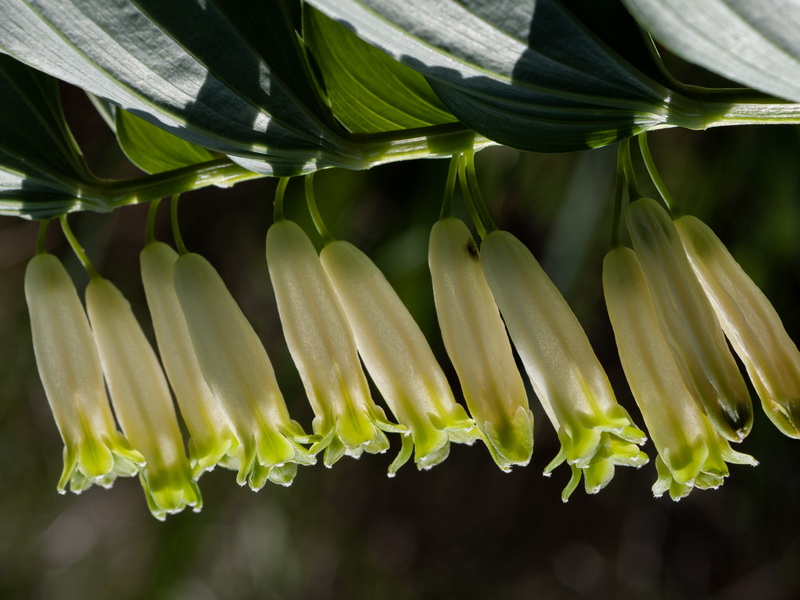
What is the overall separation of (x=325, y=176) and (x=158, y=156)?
3.84 ft

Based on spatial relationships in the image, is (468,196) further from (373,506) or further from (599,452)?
(373,506)

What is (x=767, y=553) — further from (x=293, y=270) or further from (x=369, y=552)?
(x=293, y=270)

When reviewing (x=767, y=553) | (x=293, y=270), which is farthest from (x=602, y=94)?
(x=767, y=553)

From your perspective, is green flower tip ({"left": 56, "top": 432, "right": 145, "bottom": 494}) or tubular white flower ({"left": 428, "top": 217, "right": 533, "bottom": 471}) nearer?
tubular white flower ({"left": 428, "top": 217, "right": 533, "bottom": 471})

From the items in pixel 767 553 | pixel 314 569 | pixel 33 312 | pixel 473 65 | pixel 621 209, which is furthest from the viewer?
pixel 314 569

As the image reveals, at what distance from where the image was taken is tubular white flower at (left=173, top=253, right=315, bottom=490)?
2.59ft

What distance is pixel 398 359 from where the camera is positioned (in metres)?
0.78

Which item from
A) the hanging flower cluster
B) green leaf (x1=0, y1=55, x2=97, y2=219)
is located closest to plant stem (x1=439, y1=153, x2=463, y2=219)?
the hanging flower cluster

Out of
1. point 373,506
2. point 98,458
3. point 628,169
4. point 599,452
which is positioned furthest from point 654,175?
point 373,506

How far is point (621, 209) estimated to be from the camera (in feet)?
2.33

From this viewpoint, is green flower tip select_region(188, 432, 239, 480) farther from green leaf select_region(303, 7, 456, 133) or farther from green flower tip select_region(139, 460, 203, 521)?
green leaf select_region(303, 7, 456, 133)

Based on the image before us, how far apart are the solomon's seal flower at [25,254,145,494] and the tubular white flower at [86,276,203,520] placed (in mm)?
15

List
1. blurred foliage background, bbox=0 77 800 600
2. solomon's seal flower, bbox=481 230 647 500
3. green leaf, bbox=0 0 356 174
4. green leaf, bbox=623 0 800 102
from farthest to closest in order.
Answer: blurred foliage background, bbox=0 77 800 600
solomon's seal flower, bbox=481 230 647 500
green leaf, bbox=0 0 356 174
green leaf, bbox=623 0 800 102

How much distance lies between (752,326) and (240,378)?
488 millimetres
